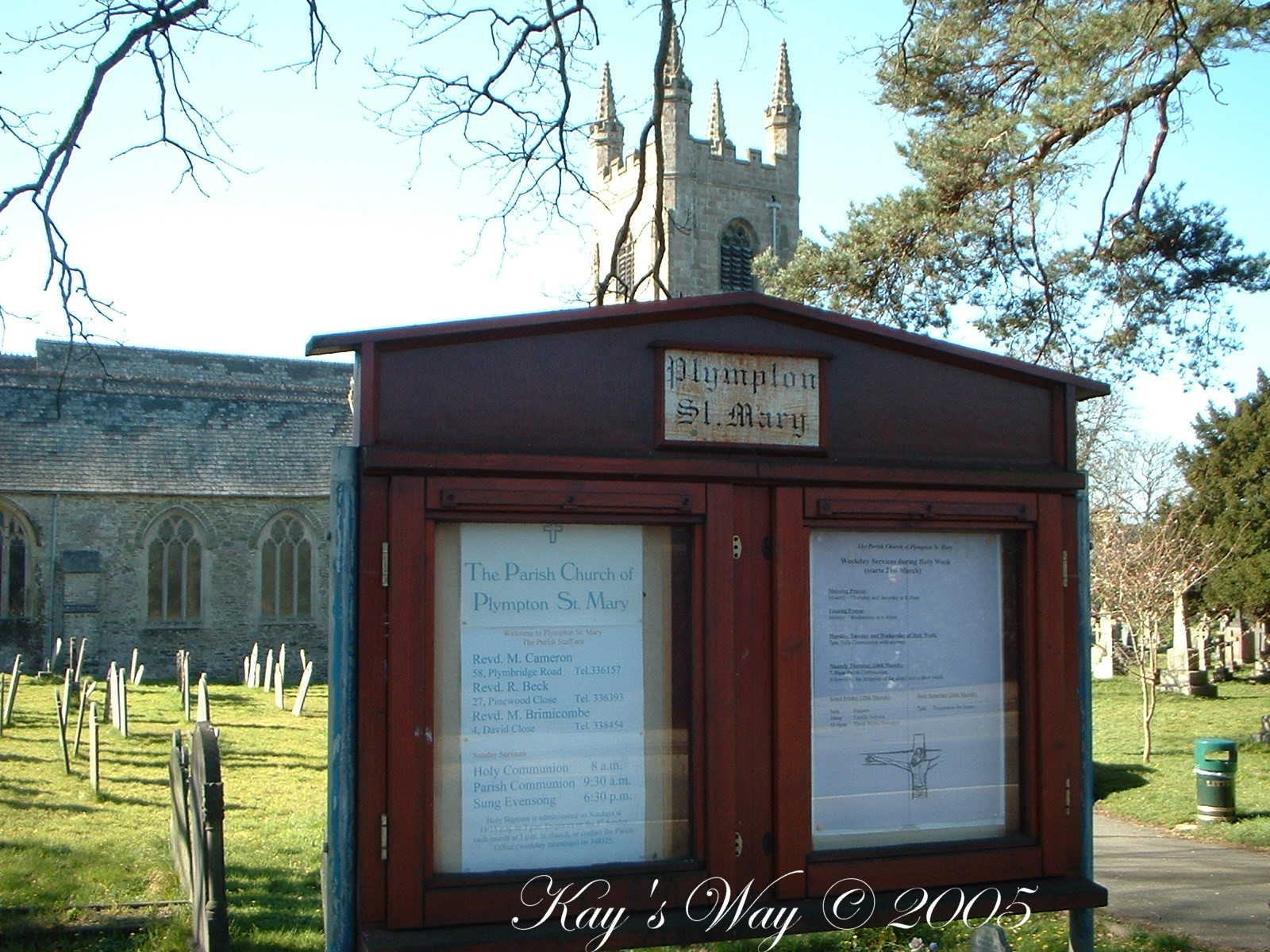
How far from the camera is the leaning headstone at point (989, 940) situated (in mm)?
2860

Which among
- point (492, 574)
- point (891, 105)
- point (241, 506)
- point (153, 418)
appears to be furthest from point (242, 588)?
point (492, 574)

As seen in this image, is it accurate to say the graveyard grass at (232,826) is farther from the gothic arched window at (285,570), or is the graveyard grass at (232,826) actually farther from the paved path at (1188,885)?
the gothic arched window at (285,570)

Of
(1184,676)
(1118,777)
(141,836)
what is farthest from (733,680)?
(1184,676)

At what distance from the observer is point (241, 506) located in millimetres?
35500

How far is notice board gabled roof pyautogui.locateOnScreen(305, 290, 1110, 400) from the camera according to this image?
11.7ft

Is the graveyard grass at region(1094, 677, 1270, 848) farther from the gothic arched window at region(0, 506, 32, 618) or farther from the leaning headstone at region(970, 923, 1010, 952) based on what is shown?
the gothic arched window at region(0, 506, 32, 618)

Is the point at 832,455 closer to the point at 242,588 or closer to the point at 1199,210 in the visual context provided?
the point at 1199,210

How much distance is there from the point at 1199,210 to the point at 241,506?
28.8 metres

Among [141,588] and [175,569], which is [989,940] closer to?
[141,588]

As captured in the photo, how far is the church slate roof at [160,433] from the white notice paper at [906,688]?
31472mm

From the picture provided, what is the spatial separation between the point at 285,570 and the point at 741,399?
33391 mm

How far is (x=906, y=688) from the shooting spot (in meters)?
4.16

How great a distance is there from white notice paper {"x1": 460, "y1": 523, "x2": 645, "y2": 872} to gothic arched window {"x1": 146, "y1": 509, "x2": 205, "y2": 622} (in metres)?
33.1

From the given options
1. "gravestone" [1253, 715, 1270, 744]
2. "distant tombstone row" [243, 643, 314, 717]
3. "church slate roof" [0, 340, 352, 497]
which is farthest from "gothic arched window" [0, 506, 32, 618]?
"gravestone" [1253, 715, 1270, 744]
